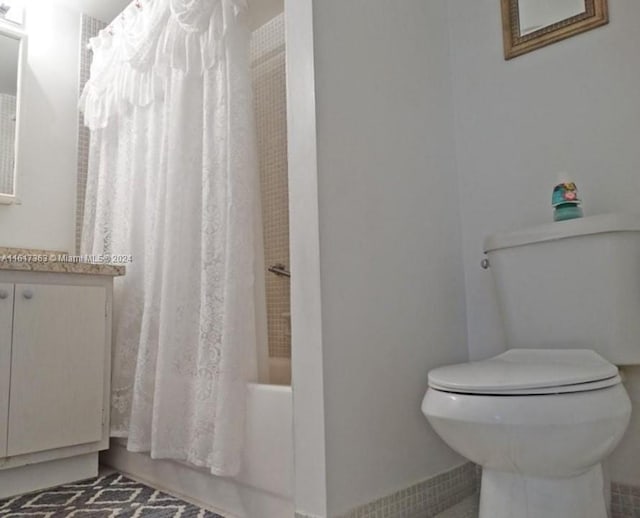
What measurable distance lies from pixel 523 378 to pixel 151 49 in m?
1.72

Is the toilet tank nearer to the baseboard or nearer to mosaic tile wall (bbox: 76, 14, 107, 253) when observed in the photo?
the baseboard

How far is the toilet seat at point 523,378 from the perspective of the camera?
38.8 inches

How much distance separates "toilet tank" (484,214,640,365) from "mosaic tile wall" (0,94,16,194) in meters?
2.14

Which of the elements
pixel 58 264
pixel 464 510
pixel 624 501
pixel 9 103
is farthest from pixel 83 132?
pixel 624 501

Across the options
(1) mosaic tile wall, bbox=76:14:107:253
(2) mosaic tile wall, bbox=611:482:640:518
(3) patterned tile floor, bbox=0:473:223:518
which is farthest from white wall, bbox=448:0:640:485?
(1) mosaic tile wall, bbox=76:14:107:253

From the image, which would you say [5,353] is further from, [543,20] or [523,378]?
[543,20]

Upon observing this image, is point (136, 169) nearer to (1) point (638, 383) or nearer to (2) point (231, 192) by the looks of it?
(2) point (231, 192)

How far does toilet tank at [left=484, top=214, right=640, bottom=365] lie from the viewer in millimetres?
1272

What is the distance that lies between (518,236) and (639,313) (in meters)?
0.36

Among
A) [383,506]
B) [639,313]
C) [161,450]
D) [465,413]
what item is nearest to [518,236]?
[639,313]

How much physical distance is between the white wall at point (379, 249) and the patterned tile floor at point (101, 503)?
0.60 m

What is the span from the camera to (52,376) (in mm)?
1832

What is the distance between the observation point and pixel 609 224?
1.26 m

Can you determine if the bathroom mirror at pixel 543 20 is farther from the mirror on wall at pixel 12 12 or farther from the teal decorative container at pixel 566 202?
the mirror on wall at pixel 12 12
